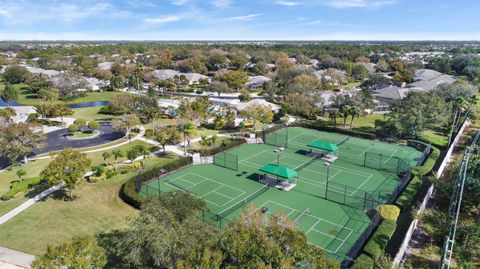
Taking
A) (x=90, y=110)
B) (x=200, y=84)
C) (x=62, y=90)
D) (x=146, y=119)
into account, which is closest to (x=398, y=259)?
(x=146, y=119)

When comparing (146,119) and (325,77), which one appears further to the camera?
(325,77)

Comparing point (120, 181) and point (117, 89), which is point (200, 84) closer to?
point (117, 89)

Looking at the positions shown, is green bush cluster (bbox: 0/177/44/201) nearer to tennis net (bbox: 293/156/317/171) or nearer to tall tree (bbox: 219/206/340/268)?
tall tree (bbox: 219/206/340/268)

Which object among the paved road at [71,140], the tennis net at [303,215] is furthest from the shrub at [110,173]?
the tennis net at [303,215]

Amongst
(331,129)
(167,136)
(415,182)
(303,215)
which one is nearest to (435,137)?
(331,129)

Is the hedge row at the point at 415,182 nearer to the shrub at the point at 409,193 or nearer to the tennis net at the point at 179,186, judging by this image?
the shrub at the point at 409,193
